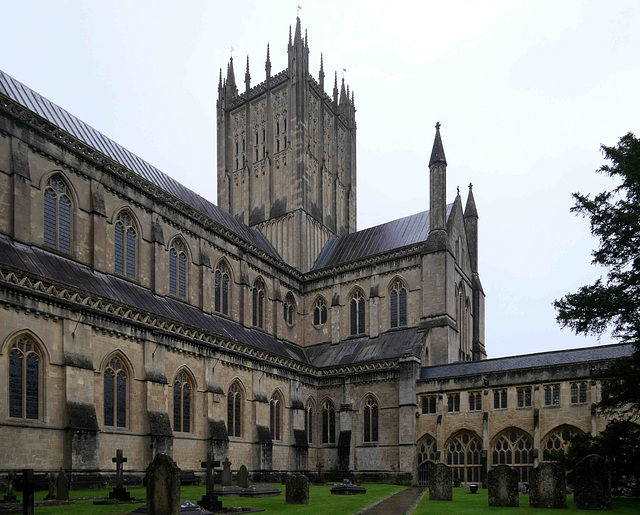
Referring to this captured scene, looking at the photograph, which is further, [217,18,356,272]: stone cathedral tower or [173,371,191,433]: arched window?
[217,18,356,272]: stone cathedral tower

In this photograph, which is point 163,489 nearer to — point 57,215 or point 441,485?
point 441,485

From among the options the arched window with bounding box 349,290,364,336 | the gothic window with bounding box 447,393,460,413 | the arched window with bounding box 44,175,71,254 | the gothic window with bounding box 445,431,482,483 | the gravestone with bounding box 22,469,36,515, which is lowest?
the gothic window with bounding box 445,431,482,483

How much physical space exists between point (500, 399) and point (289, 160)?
28.8 m

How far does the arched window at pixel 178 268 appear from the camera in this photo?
36.9 m

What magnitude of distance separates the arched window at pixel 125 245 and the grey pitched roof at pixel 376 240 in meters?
18.8

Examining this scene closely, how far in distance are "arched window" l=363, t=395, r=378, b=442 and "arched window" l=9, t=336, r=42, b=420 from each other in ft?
73.0

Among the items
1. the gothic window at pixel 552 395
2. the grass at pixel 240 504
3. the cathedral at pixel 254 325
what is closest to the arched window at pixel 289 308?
the cathedral at pixel 254 325

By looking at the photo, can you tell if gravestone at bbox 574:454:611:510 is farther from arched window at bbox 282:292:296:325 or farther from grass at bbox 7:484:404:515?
arched window at bbox 282:292:296:325

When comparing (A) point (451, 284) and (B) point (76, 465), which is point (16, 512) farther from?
(A) point (451, 284)

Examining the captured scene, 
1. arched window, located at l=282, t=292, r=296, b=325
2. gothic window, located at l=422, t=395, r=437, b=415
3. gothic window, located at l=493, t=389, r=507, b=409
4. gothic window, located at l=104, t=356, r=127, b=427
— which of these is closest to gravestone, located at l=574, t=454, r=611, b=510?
gothic window, located at l=493, t=389, r=507, b=409

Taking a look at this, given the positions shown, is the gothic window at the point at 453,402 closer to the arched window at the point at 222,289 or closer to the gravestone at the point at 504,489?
the arched window at the point at 222,289

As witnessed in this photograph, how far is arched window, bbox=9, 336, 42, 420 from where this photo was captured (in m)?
23.5

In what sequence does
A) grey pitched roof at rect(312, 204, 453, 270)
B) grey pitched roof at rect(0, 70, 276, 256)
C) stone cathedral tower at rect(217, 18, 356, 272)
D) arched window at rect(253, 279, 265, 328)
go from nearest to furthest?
grey pitched roof at rect(0, 70, 276, 256) < arched window at rect(253, 279, 265, 328) < grey pitched roof at rect(312, 204, 453, 270) < stone cathedral tower at rect(217, 18, 356, 272)

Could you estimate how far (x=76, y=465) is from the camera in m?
24.2
